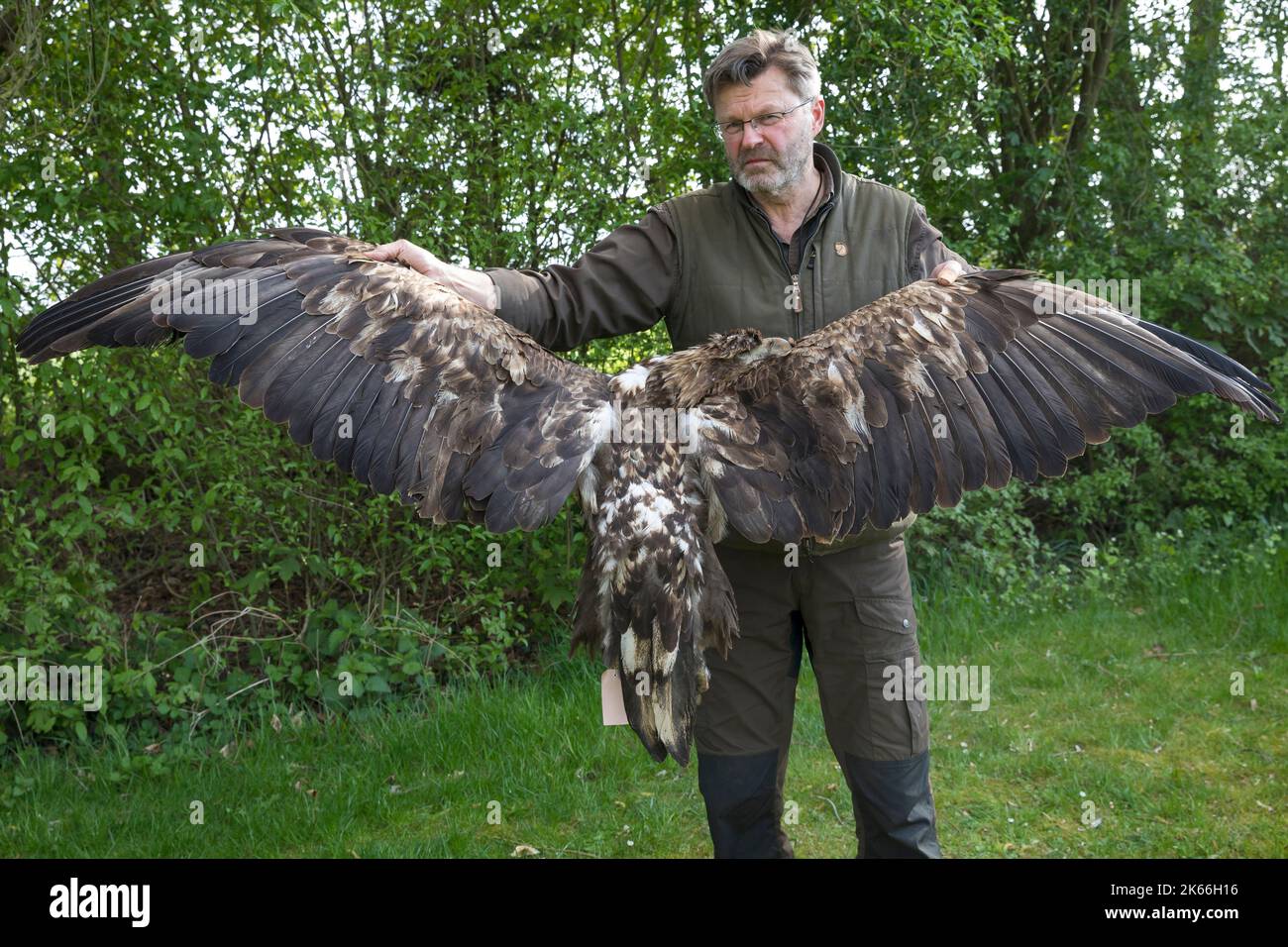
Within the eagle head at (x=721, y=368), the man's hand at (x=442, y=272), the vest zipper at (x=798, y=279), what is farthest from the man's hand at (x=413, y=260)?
the vest zipper at (x=798, y=279)

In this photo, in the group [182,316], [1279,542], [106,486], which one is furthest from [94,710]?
[1279,542]

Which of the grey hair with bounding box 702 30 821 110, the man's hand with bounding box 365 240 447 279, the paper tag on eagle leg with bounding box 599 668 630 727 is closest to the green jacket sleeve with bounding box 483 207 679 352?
the man's hand with bounding box 365 240 447 279

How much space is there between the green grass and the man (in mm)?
959

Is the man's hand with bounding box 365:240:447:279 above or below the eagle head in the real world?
above

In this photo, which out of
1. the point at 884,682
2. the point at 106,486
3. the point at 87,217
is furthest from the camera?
the point at 106,486

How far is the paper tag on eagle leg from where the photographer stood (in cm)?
297

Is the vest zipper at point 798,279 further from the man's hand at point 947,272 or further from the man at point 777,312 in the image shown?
the man's hand at point 947,272

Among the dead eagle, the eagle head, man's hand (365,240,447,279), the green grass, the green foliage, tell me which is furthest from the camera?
the green foliage

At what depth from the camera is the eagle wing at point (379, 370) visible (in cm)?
294

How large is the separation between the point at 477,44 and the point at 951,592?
396cm

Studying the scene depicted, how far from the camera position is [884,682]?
325cm

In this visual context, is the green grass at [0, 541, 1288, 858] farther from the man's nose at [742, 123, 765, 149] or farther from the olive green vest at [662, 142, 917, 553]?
the man's nose at [742, 123, 765, 149]

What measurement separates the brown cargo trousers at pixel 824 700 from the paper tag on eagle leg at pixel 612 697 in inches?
18.1

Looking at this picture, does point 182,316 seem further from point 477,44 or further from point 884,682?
point 477,44
